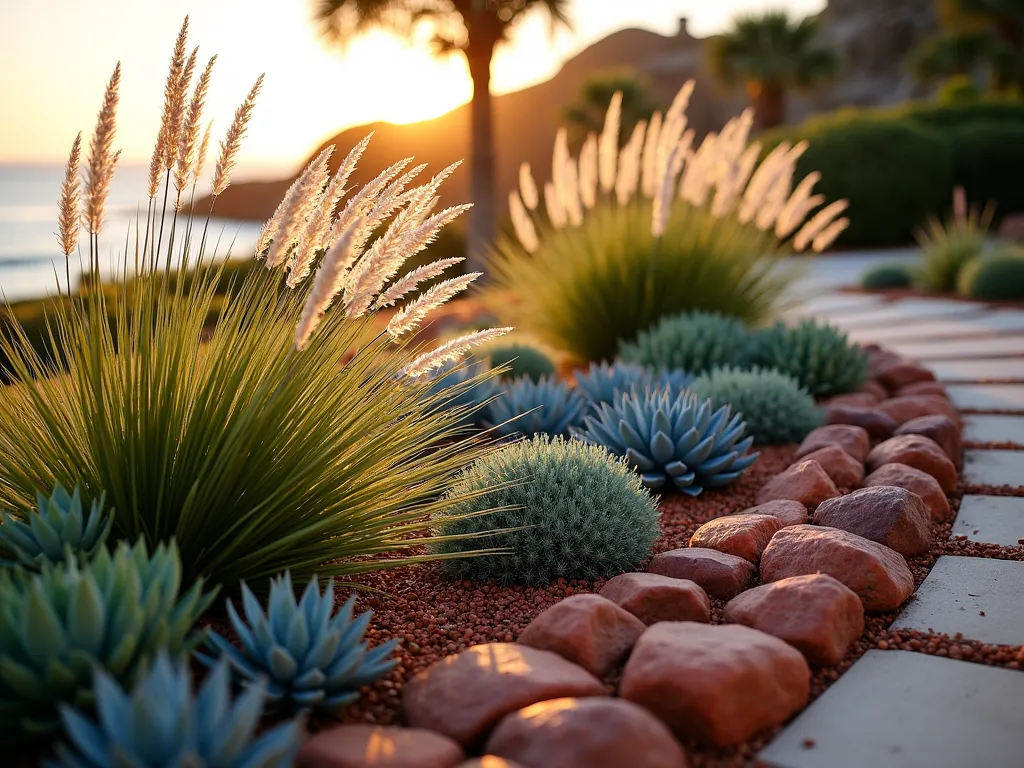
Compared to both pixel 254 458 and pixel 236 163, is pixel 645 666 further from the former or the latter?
pixel 236 163

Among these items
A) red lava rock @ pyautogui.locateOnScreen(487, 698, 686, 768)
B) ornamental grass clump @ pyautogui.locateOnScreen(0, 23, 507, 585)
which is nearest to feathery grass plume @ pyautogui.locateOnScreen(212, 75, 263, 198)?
ornamental grass clump @ pyautogui.locateOnScreen(0, 23, 507, 585)

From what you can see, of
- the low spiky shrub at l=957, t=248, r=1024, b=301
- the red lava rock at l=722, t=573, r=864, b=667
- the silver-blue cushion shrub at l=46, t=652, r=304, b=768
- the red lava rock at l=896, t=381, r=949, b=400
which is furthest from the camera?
the low spiky shrub at l=957, t=248, r=1024, b=301

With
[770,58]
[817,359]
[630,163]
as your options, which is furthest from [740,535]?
[770,58]

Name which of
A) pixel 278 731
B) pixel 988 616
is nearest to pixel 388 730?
pixel 278 731

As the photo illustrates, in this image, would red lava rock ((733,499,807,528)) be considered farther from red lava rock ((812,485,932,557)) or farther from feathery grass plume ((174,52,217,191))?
feathery grass plume ((174,52,217,191))

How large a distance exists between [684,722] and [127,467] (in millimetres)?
1410

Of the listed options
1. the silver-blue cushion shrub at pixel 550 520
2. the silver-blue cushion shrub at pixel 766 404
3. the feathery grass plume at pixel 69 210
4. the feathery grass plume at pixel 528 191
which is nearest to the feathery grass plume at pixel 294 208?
the feathery grass plume at pixel 69 210

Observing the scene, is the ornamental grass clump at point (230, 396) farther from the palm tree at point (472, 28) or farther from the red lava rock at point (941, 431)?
the palm tree at point (472, 28)

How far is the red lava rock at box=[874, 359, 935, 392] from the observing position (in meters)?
4.87

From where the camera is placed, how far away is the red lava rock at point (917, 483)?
2.97 meters

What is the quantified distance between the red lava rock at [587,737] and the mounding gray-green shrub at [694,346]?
3.11 m

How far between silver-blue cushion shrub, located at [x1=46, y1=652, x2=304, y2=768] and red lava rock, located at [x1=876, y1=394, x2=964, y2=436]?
11.8ft

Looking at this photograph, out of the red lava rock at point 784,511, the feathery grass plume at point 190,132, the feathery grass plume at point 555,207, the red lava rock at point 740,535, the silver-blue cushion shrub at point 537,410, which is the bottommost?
the red lava rock at point 784,511

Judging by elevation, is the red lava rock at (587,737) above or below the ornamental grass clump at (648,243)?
below
